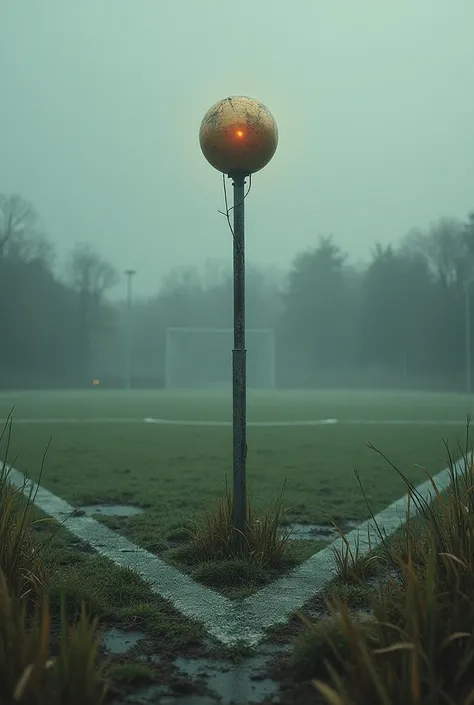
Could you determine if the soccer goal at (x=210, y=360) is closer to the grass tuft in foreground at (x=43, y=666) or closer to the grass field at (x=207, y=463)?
the grass field at (x=207, y=463)

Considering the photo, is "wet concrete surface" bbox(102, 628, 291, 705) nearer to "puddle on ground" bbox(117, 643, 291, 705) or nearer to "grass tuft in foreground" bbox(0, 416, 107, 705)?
"puddle on ground" bbox(117, 643, 291, 705)

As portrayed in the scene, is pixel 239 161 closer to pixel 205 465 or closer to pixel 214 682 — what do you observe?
pixel 214 682

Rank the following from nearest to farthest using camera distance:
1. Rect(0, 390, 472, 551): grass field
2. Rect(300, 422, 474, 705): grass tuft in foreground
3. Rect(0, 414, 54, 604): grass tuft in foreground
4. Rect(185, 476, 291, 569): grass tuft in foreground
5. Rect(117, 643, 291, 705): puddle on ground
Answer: Rect(300, 422, 474, 705): grass tuft in foreground
Rect(117, 643, 291, 705): puddle on ground
Rect(0, 414, 54, 604): grass tuft in foreground
Rect(185, 476, 291, 569): grass tuft in foreground
Rect(0, 390, 472, 551): grass field

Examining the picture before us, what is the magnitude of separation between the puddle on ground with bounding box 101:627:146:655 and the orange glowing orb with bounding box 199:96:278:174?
89.5 inches

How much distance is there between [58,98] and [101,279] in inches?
1056

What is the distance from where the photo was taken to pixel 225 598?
3.20 metres

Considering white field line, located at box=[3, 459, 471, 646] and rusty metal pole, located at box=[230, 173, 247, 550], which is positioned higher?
rusty metal pole, located at box=[230, 173, 247, 550]

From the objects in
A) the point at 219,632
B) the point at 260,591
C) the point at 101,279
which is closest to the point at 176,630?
the point at 219,632

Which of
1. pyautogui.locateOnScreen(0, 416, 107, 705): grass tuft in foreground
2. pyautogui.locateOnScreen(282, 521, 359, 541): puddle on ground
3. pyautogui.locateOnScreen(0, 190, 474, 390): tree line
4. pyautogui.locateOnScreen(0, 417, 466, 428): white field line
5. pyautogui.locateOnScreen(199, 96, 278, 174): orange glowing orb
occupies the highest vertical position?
pyautogui.locateOnScreen(0, 190, 474, 390): tree line

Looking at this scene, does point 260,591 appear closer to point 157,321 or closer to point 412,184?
point 157,321

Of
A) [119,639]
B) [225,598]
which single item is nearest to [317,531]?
[225,598]

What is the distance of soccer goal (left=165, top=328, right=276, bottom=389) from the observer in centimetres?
4466

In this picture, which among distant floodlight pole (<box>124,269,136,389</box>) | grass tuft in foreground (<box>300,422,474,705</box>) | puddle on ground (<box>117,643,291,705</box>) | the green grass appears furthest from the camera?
distant floodlight pole (<box>124,269,136,389</box>)

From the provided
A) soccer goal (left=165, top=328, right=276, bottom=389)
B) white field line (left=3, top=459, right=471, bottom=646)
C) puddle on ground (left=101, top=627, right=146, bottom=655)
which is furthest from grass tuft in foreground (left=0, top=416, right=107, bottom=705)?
soccer goal (left=165, top=328, right=276, bottom=389)
